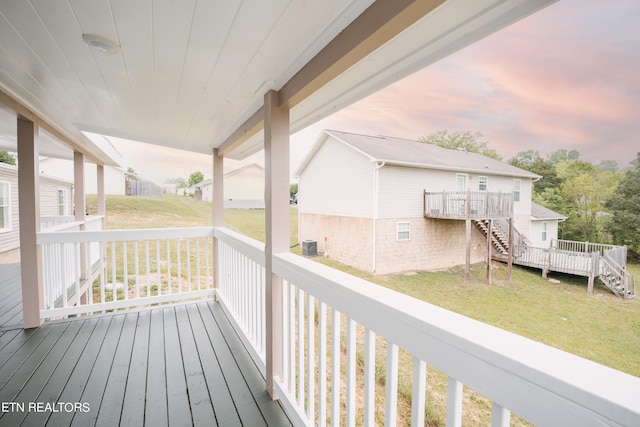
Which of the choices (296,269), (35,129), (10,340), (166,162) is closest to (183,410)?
(296,269)

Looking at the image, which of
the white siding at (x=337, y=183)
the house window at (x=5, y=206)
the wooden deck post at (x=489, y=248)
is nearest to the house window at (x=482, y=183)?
the wooden deck post at (x=489, y=248)

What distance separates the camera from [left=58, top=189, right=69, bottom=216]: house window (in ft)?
34.2

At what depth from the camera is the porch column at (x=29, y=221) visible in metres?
2.85

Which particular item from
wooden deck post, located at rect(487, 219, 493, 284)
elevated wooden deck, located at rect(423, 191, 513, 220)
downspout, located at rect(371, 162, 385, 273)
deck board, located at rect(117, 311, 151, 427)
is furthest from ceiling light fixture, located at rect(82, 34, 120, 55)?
deck board, located at rect(117, 311, 151, 427)

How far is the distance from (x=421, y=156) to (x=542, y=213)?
0.67 m

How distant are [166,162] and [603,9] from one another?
7.49 metres

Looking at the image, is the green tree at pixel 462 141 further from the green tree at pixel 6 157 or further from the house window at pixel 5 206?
the green tree at pixel 6 157

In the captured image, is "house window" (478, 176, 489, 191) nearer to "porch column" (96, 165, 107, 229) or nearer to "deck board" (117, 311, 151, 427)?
"deck board" (117, 311, 151, 427)

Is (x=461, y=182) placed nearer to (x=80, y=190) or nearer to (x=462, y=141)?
(x=462, y=141)

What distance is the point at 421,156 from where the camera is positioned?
1461 millimetres

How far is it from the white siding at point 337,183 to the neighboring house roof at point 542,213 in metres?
0.97

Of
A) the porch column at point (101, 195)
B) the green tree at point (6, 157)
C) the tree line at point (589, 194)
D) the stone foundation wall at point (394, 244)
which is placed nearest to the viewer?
the tree line at point (589, 194)

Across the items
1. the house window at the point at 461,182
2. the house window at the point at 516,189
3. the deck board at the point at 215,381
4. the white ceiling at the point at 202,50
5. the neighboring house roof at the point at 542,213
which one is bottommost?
the deck board at the point at 215,381

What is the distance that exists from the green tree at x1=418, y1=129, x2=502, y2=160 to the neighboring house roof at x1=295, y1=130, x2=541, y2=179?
19 mm
